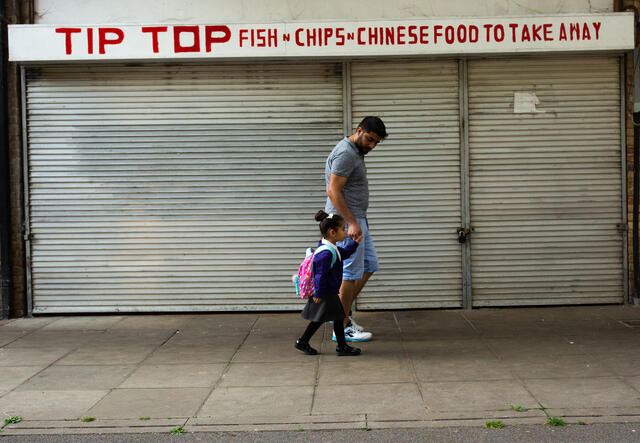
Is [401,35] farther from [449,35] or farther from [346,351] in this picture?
[346,351]

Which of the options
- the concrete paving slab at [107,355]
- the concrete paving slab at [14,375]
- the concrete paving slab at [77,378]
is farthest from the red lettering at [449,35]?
the concrete paving slab at [14,375]

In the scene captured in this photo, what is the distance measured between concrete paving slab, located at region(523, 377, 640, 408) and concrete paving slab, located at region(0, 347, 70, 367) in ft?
13.4

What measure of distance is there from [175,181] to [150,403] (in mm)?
3636

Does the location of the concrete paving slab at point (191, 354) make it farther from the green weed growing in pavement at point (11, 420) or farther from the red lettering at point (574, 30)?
the red lettering at point (574, 30)

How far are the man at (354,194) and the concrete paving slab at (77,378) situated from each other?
203cm

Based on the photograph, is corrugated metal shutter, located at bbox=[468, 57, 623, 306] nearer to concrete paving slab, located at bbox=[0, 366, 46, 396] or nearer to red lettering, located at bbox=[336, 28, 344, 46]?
red lettering, located at bbox=[336, 28, 344, 46]

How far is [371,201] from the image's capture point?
780 centimetres

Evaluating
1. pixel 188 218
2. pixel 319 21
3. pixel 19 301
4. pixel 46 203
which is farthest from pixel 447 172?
pixel 19 301

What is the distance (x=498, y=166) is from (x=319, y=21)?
8.65ft

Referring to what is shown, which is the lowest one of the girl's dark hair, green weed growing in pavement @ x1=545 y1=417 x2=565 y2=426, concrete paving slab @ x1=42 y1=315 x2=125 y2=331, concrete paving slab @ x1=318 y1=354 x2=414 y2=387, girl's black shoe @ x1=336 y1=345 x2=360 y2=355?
green weed growing in pavement @ x1=545 y1=417 x2=565 y2=426

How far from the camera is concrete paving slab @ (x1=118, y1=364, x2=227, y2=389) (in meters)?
5.11

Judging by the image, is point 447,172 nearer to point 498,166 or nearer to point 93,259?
point 498,166

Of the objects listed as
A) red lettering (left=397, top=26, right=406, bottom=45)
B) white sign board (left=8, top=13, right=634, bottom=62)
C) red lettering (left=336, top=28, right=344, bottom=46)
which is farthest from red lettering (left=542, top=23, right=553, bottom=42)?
red lettering (left=336, top=28, right=344, bottom=46)

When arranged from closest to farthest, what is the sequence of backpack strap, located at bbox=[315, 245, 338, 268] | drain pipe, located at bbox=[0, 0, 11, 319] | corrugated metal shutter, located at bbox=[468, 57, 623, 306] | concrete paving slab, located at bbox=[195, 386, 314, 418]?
concrete paving slab, located at bbox=[195, 386, 314, 418] → backpack strap, located at bbox=[315, 245, 338, 268] → drain pipe, located at bbox=[0, 0, 11, 319] → corrugated metal shutter, located at bbox=[468, 57, 623, 306]
